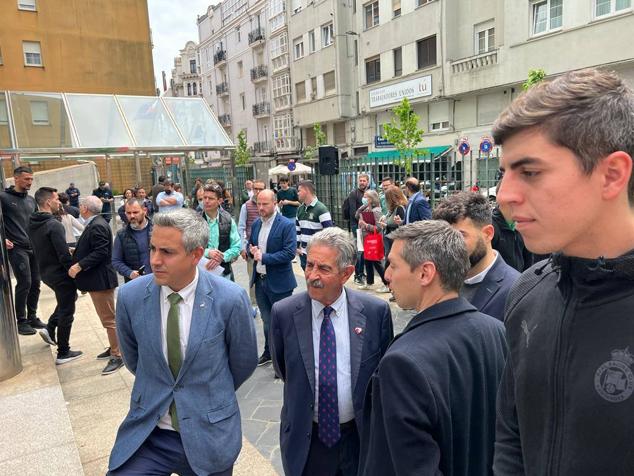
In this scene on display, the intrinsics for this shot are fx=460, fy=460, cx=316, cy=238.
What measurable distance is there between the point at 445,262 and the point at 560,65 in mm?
20632

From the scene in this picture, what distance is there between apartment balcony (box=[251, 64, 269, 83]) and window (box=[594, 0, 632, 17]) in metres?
28.0

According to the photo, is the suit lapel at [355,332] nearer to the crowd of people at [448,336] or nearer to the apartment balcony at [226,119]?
the crowd of people at [448,336]

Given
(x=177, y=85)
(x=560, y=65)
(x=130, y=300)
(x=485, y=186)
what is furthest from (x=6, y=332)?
(x=177, y=85)

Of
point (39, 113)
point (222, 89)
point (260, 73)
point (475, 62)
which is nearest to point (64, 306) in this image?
point (39, 113)

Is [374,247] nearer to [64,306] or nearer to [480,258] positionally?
[64,306]

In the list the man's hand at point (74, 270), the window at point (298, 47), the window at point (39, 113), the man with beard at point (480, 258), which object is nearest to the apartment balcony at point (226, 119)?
the window at point (298, 47)

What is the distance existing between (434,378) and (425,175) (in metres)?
10.6

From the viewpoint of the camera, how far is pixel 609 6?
56.2ft

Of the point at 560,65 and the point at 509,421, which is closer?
the point at 509,421

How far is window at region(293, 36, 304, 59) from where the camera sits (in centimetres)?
3435

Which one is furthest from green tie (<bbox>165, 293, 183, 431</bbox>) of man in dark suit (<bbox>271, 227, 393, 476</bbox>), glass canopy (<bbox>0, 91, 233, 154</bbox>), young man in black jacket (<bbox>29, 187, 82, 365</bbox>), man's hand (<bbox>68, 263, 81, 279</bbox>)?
glass canopy (<bbox>0, 91, 233, 154</bbox>)

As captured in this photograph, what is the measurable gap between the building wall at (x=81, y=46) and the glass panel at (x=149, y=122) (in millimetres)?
21339

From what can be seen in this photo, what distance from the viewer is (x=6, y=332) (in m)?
4.69

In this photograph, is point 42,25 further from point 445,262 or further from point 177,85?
point 177,85
